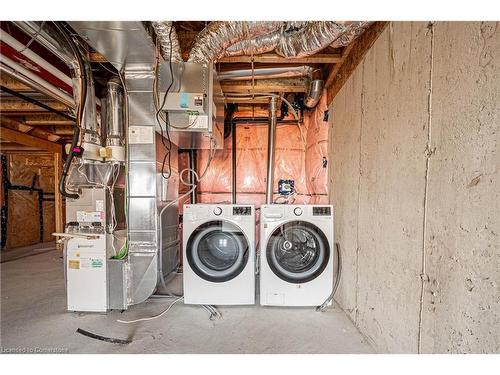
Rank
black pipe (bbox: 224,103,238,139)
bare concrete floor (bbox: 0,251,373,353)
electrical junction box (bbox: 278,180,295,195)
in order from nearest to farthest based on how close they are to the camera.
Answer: bare concrete floor (bbox: 0,251,373,353) < electrical junction box (bbox: 278,180,295,195) < black pipe (bbox: 224,103,238,139)

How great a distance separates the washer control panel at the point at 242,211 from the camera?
216 cm

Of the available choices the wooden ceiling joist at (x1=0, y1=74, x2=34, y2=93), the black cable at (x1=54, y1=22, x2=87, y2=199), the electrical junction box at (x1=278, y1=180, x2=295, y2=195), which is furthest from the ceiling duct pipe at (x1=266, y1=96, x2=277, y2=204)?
the wooden ceiling joist at (x1=0, y1=74, x2=34, y2=93)

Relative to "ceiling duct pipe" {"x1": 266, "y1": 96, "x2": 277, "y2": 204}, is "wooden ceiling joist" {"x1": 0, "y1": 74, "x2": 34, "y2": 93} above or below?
above

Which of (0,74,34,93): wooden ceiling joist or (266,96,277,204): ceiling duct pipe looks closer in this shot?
(0,74,34,93): wooden ceiling joist

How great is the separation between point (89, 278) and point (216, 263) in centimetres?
110

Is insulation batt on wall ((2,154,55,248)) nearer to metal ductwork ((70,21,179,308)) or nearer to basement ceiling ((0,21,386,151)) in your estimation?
basement ceiling ((0,21,386,151))

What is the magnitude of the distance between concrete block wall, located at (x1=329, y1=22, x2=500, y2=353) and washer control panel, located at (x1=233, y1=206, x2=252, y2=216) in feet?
3.05

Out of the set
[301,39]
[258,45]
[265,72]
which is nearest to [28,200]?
[265,72]

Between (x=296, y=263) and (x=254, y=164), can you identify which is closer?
(x=296, y=263)

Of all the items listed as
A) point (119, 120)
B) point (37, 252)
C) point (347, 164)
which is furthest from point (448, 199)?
point (37, 252)

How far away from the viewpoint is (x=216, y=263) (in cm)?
219

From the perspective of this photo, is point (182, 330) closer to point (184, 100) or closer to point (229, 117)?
point (184, 100)

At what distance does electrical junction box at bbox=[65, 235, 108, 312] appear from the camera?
2.02m

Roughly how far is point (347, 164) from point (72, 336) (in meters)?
2.61
